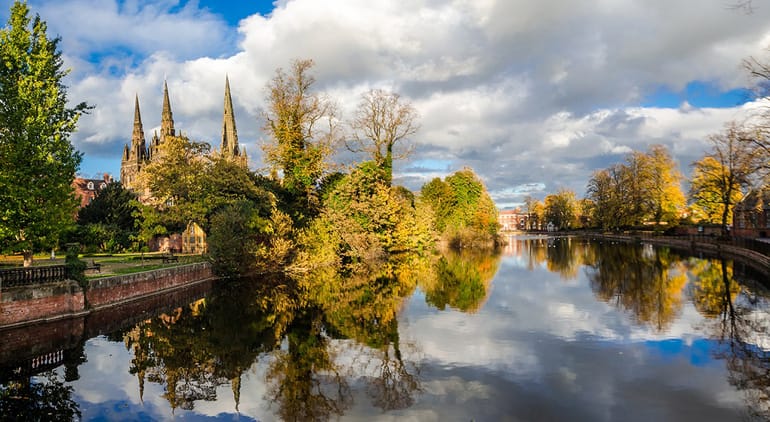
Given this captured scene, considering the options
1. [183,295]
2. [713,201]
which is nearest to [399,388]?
[183,295]

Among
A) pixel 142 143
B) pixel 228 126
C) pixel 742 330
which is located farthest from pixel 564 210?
pixel 742 330

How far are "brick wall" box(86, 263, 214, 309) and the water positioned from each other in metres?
0.89

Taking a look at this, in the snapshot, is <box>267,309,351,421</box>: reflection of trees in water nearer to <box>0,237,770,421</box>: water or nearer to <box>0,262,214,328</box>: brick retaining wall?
<box>0,237,770,421</box>: water

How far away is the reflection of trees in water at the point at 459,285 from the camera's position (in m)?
23.1

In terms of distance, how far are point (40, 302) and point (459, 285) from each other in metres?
20.5

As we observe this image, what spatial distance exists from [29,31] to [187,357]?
62.5 ft

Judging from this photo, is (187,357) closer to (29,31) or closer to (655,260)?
(29,31)

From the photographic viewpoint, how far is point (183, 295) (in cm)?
2664

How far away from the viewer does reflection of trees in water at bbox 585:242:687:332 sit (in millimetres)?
19484

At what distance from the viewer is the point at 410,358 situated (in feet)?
46.1

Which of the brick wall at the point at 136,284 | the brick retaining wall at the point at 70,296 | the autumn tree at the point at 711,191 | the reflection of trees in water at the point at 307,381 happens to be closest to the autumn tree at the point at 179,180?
the brick wall at the point at 136,284

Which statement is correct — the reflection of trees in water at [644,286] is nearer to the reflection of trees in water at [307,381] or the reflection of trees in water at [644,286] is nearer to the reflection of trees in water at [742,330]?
the reflection of trees in water at [742,330]

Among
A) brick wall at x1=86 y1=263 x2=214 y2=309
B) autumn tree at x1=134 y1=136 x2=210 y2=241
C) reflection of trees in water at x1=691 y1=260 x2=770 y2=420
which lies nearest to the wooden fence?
brick wall at x1=86 y1=263 x2=214 y2=309

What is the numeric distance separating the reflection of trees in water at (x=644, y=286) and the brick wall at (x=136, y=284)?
2219 centimetres
